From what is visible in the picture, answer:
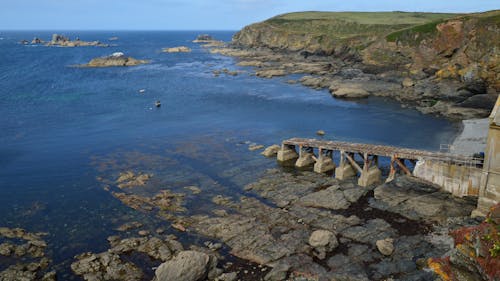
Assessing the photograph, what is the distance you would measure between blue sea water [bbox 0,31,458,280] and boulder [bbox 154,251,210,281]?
6.94m

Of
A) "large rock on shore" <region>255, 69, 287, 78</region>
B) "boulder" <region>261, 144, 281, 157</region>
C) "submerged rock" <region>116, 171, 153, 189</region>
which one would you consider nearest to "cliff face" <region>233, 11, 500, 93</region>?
"large rock on shore" <region>255, 69, 287, 78</region>

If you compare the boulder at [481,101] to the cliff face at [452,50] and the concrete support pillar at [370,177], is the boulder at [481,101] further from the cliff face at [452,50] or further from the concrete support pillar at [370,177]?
the concrete support pillar at [370,177]

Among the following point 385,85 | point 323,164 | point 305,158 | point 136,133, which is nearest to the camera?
point 323,164

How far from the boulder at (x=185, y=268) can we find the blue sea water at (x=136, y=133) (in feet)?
22.8

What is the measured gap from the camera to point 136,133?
221 feet

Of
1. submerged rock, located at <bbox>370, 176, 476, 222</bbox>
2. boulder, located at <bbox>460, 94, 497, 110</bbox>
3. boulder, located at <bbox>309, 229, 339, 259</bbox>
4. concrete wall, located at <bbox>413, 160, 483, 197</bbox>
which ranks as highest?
boulder, located at <bbox>460, 94, 497, 110</bbox>

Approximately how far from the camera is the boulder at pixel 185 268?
27.9 m

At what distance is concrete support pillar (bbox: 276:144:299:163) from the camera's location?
53.8 metres

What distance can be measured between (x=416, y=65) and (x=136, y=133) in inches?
2850

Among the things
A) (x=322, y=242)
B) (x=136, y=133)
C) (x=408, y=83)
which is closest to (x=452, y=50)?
(x=408, y=83)

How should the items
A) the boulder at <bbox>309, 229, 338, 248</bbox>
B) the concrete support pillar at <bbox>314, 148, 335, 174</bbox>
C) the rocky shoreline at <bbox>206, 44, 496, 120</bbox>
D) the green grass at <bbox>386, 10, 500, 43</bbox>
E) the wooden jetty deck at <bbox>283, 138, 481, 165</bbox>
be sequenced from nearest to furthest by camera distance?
1. the boulder at <bbox>309, 229, 338, 248</bbox>
2. the wooden jetty deck at <bbox>283, 138, 481, 165</bbox>
3. the concrete support pillar at <bbox>314, 148, 335, 174</bbox>
4. the rocky shoreline at <bbox>206, 44, 496, 120</bbox>
5. the green grass at <bbox>386, 10, 500, 43</bbox>

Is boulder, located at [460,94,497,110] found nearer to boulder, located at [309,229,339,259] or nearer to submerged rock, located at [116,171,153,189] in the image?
boulder, located at [309,229,339,259]

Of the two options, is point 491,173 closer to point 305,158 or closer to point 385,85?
point 305,158

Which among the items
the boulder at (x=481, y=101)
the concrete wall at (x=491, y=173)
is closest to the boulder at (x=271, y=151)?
the concrete wall at (x=491, y=173)
